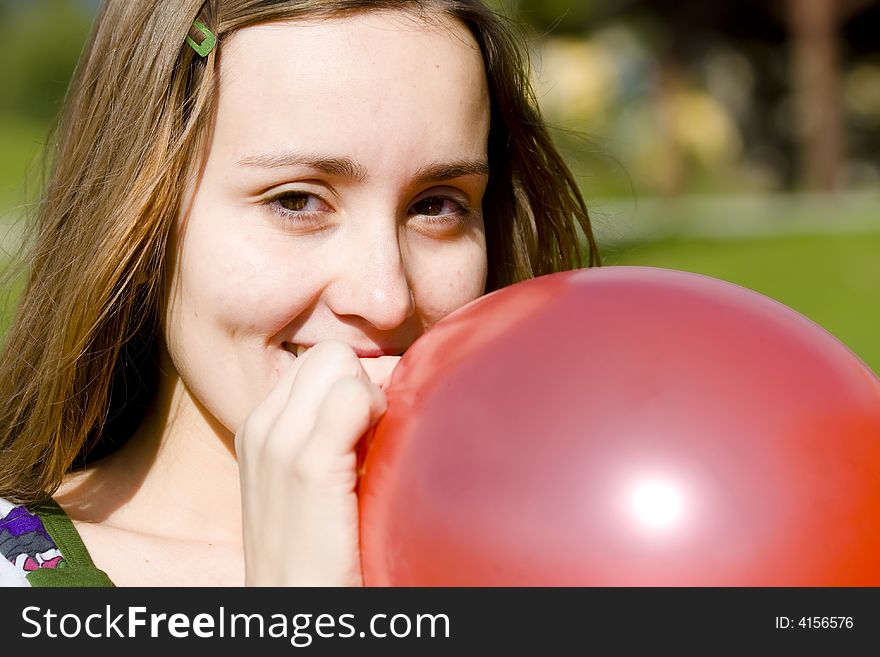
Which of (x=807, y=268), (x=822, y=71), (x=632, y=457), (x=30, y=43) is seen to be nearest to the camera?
(x=632, y=457)

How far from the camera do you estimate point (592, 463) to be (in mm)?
1442

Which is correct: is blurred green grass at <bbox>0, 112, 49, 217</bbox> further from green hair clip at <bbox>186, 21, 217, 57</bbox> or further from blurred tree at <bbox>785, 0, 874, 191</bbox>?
green hair clip at <bbox>186, 21, 217, 57</bbox>

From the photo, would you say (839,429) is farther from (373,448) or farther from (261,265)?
(261,265)

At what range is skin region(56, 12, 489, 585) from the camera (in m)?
1.95

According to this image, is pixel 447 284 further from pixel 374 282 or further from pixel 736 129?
pixel 736 129

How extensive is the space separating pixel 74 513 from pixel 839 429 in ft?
4.99

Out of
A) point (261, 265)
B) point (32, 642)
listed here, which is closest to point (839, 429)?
point (261, 265)

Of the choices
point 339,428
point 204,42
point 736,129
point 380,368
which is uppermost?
point 736,129

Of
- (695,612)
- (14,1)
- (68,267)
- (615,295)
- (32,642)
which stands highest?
(14,1)

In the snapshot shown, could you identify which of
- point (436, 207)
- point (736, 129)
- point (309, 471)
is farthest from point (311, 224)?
point (736, 129)

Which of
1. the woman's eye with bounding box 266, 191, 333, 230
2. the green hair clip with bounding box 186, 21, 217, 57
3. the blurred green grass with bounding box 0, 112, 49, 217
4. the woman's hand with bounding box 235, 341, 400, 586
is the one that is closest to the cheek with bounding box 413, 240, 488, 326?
the woman's eye with bounding box 266, 191, 333, 230

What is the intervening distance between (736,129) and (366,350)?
2525 centimetres

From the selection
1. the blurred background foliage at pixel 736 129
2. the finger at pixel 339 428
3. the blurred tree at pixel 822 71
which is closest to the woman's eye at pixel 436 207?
the finger at pixel 339 428

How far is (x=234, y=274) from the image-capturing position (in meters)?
2.00
